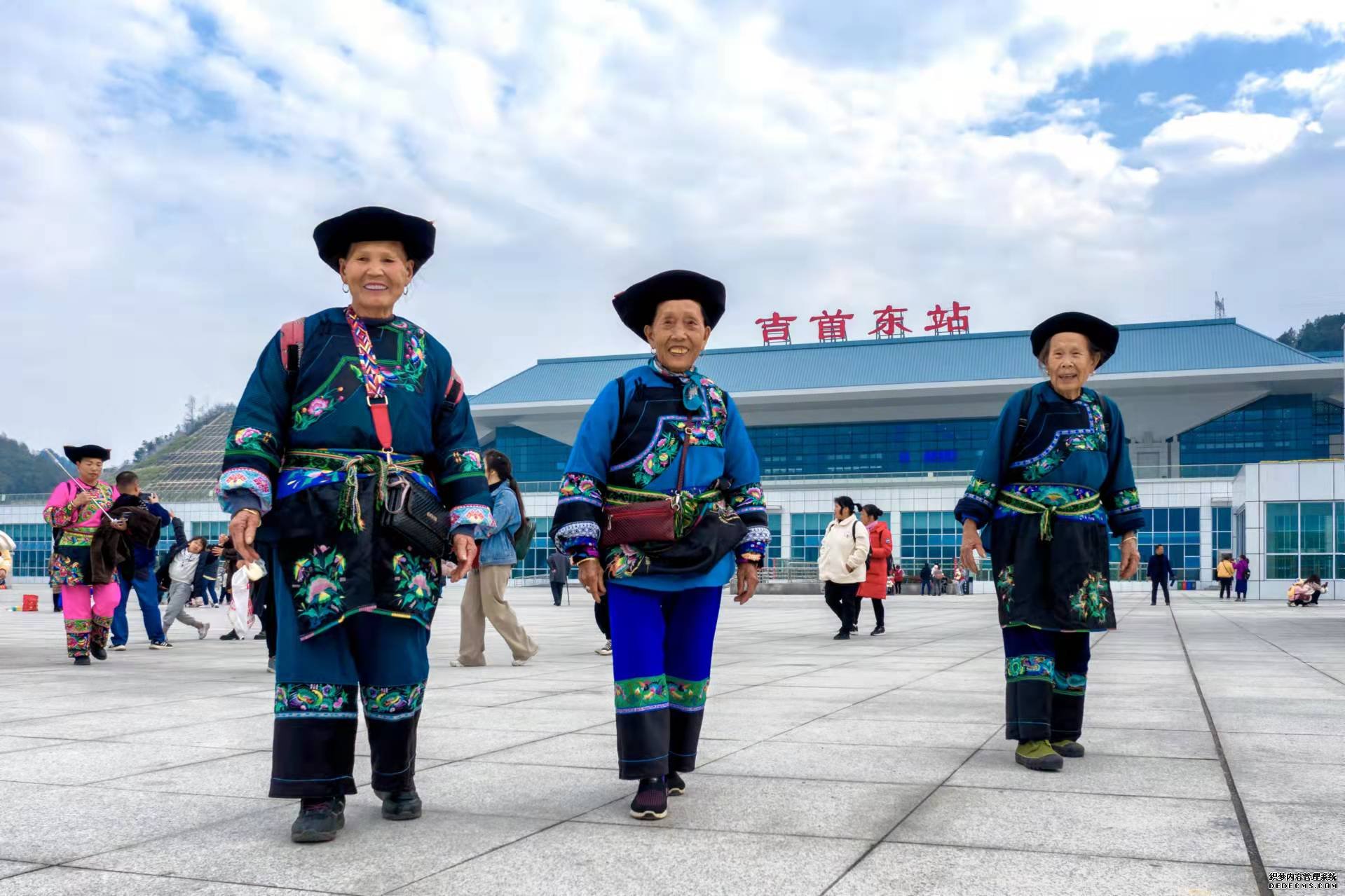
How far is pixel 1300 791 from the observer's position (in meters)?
4.19

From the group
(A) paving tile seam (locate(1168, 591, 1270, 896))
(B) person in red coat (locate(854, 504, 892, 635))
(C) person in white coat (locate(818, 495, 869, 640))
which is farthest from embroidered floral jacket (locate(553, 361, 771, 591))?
(B) person in red coat (locate(854, 504, 892, 635))

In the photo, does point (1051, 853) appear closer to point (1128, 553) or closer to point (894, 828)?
point (894, 828)

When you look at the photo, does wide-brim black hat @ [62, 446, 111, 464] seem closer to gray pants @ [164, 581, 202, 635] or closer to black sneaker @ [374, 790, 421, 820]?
gray pants @ [164, 581, 202, 635]

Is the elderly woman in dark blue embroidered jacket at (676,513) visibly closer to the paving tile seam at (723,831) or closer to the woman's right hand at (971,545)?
the paving tile seam at (723,831)

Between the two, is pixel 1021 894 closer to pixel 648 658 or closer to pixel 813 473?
pixel 648 658

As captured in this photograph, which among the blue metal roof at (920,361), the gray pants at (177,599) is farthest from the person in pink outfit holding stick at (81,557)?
the blue metal roof at (920,361)

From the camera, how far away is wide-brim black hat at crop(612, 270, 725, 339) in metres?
4.28

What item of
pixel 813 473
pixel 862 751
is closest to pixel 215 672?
pixel 862 751

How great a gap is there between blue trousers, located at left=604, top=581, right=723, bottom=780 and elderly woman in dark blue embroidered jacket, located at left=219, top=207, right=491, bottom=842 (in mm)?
588

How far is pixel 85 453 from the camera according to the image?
410 inches

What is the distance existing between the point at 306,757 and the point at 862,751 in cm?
244

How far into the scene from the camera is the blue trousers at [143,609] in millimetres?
12133

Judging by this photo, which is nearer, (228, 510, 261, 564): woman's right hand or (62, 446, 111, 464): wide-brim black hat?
(228, 510, 261, 564): woman's right hand

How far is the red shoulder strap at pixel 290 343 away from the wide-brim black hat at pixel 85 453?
24.3 feet
